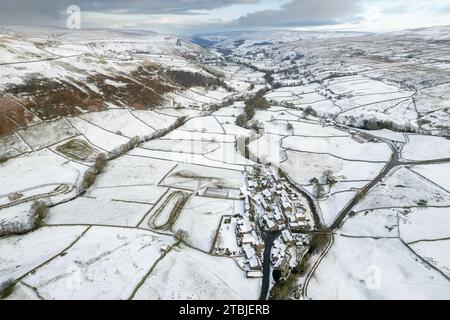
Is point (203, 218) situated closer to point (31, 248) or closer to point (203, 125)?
point (31, 248)

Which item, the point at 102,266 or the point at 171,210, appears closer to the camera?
the point at 102,266

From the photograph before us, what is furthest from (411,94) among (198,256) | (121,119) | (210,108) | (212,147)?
(198,256)

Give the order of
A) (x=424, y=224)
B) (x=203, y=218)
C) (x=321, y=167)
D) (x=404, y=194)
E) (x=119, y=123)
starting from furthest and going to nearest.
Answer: (x=119, y=123) → (x=321, y=167) → (x=404, y=194) → (x=203, y=218) → (x=424, y=224)

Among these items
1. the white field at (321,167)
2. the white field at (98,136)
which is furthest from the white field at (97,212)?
the white field at (321,167)

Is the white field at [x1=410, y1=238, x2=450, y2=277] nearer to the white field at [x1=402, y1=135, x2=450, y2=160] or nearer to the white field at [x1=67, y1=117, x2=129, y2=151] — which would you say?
the white field at [x1=402, y1=135, x2=450, y2=160]

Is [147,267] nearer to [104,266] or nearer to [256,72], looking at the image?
[104,266]

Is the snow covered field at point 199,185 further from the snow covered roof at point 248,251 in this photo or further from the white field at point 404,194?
the snow covered roof at point 248,251

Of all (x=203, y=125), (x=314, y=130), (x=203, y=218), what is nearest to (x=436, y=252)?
(x=203, y=218)
